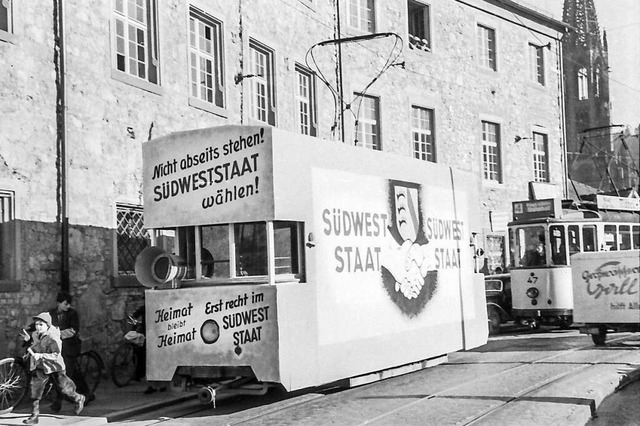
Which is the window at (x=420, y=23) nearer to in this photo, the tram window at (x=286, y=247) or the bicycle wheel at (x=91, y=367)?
the bicycle wheel at (x=91, y=367)

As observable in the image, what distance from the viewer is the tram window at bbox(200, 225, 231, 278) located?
35.8 ft

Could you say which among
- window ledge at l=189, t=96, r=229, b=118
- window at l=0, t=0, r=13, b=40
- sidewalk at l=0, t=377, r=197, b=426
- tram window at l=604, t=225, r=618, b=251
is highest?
window at l=0, t=0, r=13, b=40

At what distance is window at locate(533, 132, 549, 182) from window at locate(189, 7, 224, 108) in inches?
676

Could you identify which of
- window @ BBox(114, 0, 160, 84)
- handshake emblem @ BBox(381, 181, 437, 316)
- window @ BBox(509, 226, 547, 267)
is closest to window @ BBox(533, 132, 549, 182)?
window @ BBox(509, 226, 547, 267)

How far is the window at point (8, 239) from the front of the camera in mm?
13148

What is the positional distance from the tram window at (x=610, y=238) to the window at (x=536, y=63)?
1321 cm

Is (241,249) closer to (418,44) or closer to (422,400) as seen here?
(422,400)

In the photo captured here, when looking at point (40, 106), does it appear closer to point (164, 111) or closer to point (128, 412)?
point (164, 111)

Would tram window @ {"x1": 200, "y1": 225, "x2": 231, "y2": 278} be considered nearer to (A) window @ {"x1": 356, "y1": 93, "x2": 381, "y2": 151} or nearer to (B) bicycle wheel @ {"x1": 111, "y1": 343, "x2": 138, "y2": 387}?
(B) bicycle wheel @ {"x1": 111, "y1": 343, "x2": 138, "y2": 387}

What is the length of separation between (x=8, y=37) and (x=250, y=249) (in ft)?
17.4

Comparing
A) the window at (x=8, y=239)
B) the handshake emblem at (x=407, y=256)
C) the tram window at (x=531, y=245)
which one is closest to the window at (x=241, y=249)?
the handshake emblem at (x=407, y=256)

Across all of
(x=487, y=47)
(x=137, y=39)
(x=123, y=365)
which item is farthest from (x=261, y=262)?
(x=487, y=47)

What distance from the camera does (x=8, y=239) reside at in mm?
13234

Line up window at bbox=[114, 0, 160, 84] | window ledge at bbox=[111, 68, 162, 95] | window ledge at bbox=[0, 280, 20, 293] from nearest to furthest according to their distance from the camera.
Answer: window ledge at bbox=[0, 280, 20, 293] < window ledge at bbox=[111, 68, 162, 95] < window at bbox=[114, 0, 160, 84]
